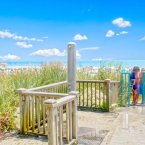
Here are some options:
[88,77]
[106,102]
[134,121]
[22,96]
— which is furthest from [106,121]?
[88,77]

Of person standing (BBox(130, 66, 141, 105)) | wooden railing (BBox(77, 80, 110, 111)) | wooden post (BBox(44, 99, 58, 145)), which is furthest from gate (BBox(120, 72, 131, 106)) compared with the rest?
wooden post (BBox(44, 99, 58, 145))

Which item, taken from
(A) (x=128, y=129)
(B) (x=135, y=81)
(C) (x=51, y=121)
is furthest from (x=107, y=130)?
(B) (x=135, y=81)

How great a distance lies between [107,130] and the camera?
7.23 metres

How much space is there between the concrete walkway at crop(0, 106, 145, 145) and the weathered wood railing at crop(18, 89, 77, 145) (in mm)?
311

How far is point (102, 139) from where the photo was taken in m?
6.46

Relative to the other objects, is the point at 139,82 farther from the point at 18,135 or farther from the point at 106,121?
the point at 18,135

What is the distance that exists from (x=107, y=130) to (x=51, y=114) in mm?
2608

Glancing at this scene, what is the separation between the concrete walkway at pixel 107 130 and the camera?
622cm

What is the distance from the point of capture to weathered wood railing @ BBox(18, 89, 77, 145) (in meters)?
5.12

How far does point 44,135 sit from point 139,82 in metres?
5.73

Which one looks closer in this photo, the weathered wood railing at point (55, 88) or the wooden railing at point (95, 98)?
the weathered wood railing at point (55, 88)

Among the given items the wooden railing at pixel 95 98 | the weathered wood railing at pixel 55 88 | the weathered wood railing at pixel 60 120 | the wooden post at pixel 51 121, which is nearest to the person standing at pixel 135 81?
the wooden railing at pixel 95 98

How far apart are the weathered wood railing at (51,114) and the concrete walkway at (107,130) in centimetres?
31

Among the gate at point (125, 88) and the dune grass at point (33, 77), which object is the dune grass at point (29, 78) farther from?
the gate at point (125, 88)
